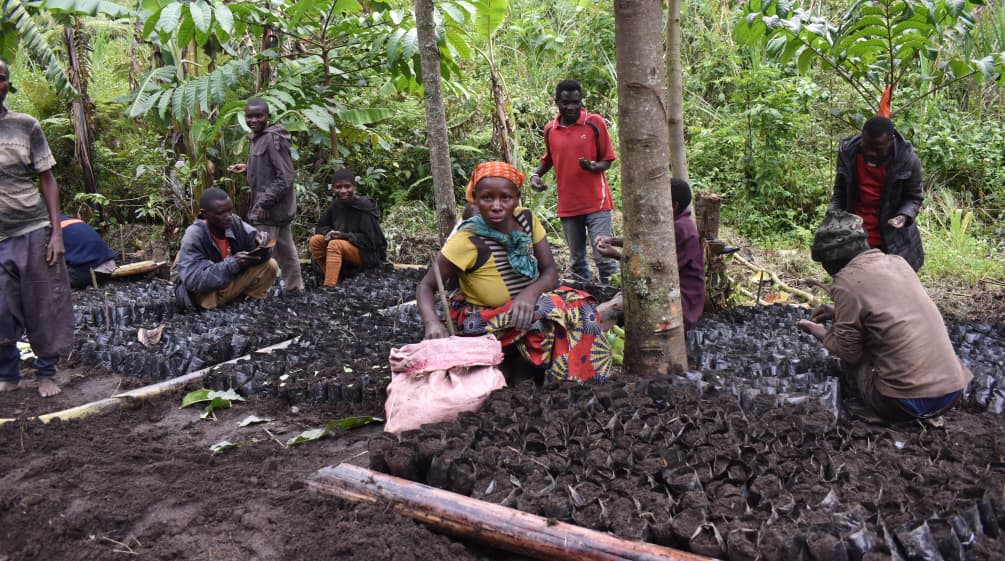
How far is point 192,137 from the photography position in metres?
7.83

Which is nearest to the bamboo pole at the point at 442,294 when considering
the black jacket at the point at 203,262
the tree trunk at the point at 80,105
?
the black jacket at the point at 203,262

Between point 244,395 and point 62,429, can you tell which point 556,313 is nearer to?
point 244,395

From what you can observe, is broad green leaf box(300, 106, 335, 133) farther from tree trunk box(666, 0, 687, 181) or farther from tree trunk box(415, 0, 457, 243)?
tree trunk box(666, 0, 687, 181)

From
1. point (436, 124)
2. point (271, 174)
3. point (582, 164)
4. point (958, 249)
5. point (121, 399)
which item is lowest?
point (958, 249)

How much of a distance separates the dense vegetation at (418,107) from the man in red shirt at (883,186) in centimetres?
229

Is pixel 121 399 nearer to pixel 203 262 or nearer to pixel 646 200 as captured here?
pixel 203 262

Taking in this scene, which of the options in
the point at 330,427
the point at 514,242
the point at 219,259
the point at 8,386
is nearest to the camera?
the point at 330,427

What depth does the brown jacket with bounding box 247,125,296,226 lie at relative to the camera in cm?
610

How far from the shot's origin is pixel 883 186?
4211mm

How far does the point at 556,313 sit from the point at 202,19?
422 centimetres

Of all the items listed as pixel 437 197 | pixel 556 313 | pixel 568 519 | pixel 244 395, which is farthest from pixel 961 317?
pixel 244 395

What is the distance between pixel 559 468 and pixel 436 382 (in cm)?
76

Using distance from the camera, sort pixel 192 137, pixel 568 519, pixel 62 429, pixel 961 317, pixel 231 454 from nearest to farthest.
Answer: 1. pixel 568 519
2. pixel 231 454
3. pixel 62 429
4. pixel 961 317
5. pixel 192 137

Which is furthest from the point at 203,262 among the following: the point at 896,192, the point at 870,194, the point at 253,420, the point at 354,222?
the point at 896,192
